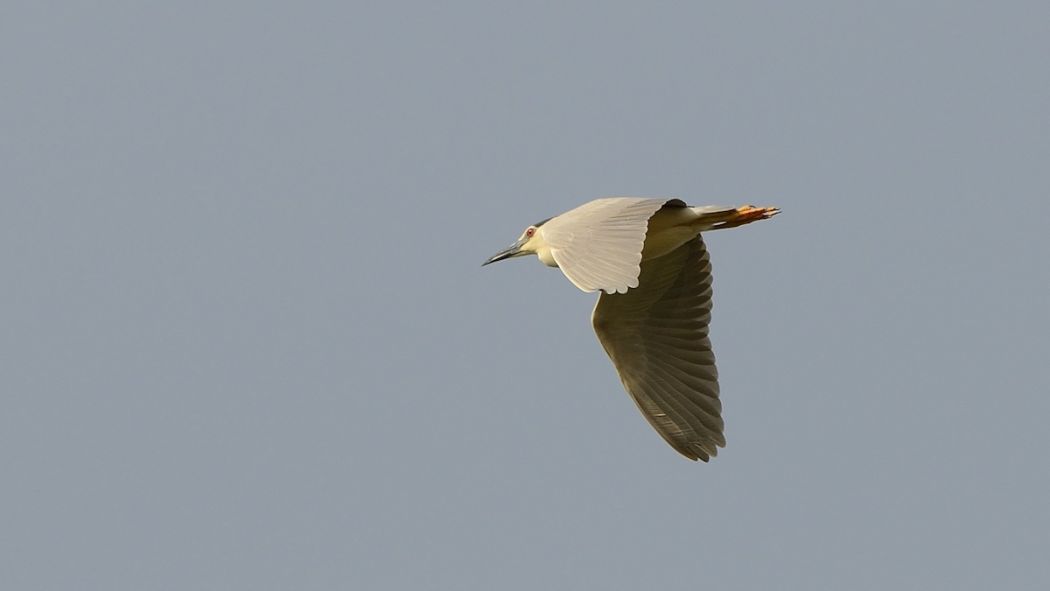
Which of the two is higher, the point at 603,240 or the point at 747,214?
the point at 747,214

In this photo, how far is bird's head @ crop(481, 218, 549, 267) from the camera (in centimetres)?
1064

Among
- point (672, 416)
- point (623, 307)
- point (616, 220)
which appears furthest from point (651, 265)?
point (616, 220)

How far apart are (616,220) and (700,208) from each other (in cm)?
138

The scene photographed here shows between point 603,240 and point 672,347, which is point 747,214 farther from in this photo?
point 603,240

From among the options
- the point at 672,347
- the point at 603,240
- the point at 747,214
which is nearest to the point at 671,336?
the point at 672,347

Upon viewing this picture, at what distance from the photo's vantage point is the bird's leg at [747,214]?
10570 millimetres

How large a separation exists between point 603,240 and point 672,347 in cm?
279

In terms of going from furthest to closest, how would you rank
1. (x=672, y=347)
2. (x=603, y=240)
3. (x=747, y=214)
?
(x=672, y=347), (x=747, y=214), (x=603, y=240)

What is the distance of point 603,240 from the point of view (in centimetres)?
888

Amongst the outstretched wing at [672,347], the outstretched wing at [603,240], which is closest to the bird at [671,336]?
the outstretched wing at [672,347]

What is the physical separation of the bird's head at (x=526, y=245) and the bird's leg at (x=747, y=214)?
4.11ft

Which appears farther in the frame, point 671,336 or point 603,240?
point 671,336

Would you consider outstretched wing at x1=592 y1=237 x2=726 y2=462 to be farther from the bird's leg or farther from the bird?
the bird's leg

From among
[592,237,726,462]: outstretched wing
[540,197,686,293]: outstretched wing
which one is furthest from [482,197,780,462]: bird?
[540,197,686,293]: outstretched wing
